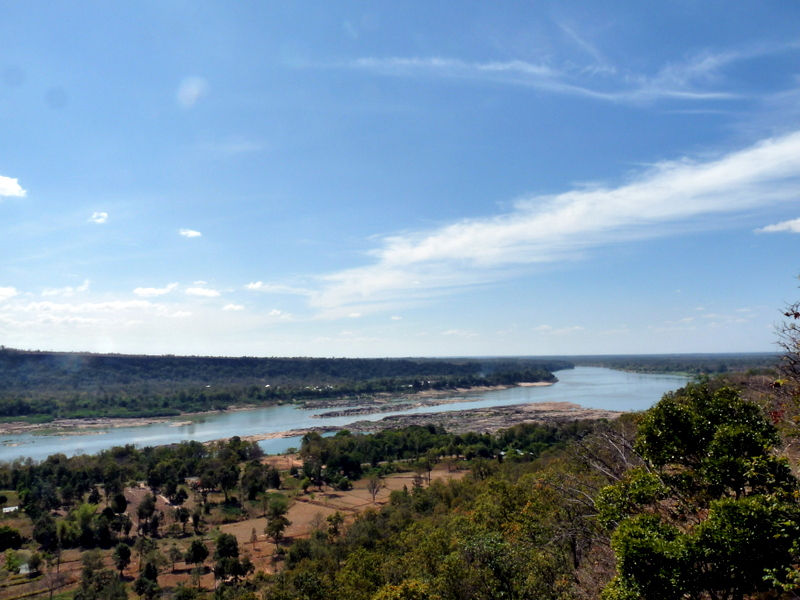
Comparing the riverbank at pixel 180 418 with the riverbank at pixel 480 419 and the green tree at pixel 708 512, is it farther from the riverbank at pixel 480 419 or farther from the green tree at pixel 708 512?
the green tree at pixel 708 512

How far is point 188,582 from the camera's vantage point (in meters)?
19.3

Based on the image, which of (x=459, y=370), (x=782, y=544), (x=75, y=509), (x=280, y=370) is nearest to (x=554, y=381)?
(x=459, y=370)

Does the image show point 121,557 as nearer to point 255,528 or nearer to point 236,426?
point 255,528

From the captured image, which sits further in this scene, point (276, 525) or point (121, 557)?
point (276, 525)

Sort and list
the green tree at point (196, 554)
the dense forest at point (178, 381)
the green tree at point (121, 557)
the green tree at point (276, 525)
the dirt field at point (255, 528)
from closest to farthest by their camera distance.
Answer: the dirt field at point (255, 528)
the green tree at point (121, 557)
the green tree at point (196, 554)
the green tree at point (276, 525)
the dense forest at point (178, 381)

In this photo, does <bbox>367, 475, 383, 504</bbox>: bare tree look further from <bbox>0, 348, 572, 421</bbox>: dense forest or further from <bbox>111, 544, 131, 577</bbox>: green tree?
<bbox>0, 348, 572, 421</bbox>: dense forest

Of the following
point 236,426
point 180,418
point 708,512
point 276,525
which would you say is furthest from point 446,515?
point 180,418

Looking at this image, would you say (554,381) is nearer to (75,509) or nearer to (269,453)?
(269,453)

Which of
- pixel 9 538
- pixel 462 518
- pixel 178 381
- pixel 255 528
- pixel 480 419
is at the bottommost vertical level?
pixel 255 528

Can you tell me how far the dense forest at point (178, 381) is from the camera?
237 feet

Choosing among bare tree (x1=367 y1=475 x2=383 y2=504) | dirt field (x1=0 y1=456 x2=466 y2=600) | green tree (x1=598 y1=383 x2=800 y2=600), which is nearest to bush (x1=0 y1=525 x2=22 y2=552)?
dirt field (x1=0 y1=456 x2=466 y2=600)

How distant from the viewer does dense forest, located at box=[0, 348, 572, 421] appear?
72.2 metres

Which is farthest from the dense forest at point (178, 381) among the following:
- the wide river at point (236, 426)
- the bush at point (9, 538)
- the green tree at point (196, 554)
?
the green tree at point (196, 554)

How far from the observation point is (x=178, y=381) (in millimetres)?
106250
